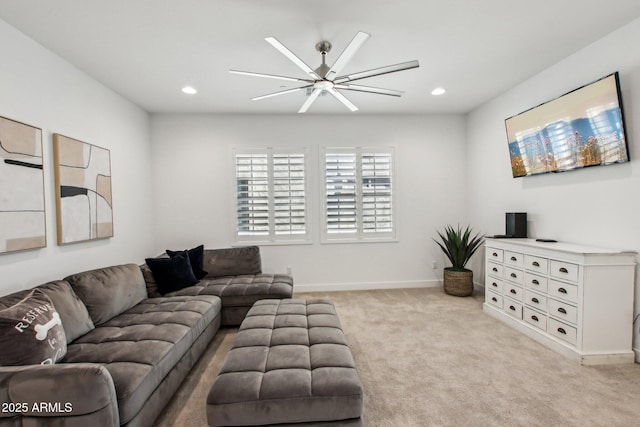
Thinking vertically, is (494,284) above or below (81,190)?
below

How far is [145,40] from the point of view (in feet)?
7.73

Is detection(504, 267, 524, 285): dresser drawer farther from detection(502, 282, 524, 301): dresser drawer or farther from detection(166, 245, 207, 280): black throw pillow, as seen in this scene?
detection(166, 245, 207, 280): black throw pillow

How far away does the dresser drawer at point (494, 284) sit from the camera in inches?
127

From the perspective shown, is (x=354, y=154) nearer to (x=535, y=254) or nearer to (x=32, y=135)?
(x=535, y=254)

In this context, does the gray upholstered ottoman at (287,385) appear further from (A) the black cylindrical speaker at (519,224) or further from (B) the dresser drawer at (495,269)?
(A) the black cylindrical speaker at (519,224)

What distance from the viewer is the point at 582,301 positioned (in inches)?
90.0

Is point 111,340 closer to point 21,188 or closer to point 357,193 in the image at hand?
point 21,188

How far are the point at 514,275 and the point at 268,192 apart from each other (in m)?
3.31

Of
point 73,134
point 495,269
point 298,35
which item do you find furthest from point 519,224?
point 73,134

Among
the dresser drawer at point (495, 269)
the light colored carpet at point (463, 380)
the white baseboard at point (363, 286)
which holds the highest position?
the dresser drawer at point (495, 269)

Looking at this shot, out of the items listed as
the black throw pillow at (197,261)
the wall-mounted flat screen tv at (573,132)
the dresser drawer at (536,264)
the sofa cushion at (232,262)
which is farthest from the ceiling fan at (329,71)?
the black throw pillow at (197,261)

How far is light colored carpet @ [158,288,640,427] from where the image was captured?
5.71 feet

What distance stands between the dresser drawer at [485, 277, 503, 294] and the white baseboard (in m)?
1.13

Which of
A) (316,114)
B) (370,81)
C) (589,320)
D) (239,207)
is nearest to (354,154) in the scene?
(316,114)
